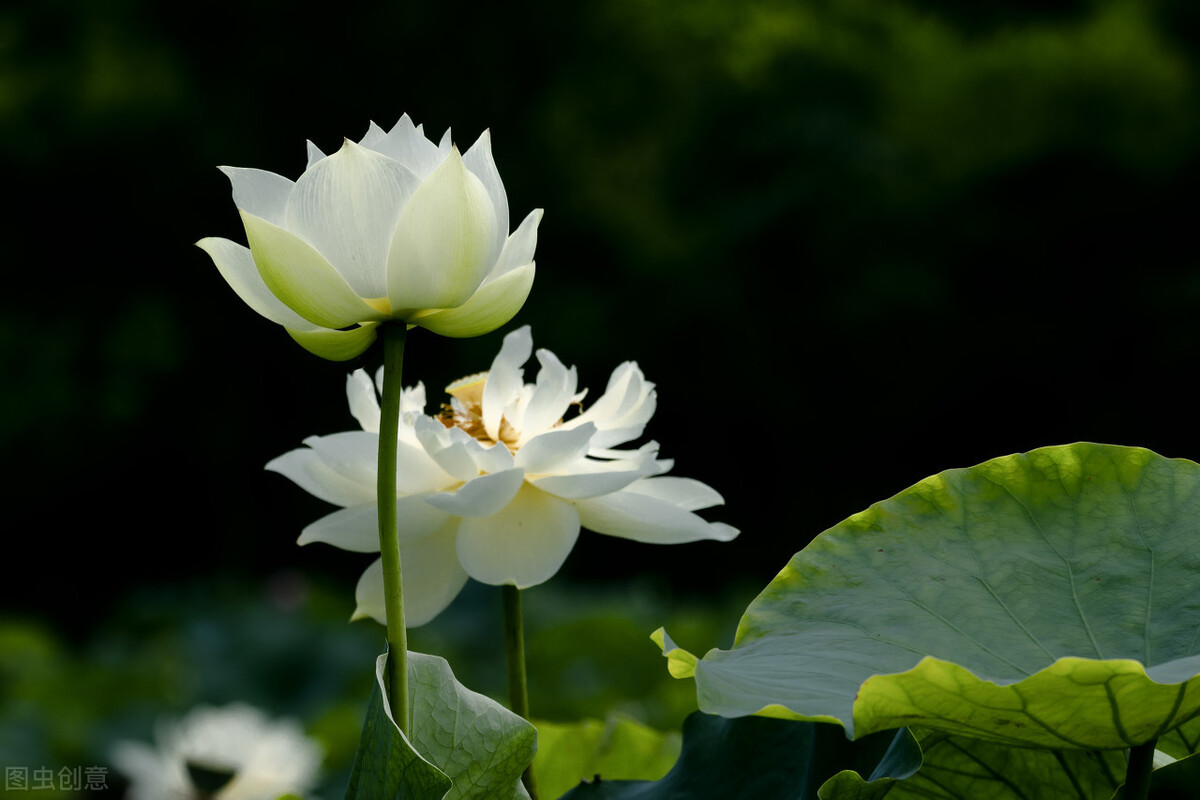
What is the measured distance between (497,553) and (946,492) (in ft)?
0.48

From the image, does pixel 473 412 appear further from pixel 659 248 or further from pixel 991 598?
pixel 659 248

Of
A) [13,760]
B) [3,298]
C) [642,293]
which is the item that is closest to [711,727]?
[13,760]

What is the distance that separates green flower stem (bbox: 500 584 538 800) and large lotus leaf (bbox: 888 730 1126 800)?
0.12 meters

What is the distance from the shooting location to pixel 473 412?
475mm

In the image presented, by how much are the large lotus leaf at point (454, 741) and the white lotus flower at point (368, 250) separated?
10cm

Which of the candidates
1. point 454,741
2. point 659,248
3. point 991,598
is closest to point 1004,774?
point 991,598

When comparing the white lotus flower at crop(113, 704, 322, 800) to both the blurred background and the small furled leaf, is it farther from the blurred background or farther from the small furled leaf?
the blurred background

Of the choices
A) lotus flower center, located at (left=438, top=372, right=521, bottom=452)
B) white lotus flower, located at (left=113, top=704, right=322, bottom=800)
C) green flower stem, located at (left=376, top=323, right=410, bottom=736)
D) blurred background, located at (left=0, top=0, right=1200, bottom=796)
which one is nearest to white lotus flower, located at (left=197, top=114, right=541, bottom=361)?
green flower stem, located at (left=376, top=323, right=410, bottom=736)

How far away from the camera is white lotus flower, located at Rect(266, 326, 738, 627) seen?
1.25ft

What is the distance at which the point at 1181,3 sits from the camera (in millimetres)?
4398

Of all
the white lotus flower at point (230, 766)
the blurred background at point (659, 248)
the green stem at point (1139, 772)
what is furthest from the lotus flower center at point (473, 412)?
the blurred background at point (659, 248)

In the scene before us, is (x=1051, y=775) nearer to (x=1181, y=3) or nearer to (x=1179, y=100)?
(x=1179, y=100)

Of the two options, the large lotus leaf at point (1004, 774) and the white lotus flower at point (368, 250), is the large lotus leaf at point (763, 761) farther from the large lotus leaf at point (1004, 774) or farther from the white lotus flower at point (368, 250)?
the white lotus flower at point (368, 250)

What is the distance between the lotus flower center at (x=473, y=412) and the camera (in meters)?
0.46
